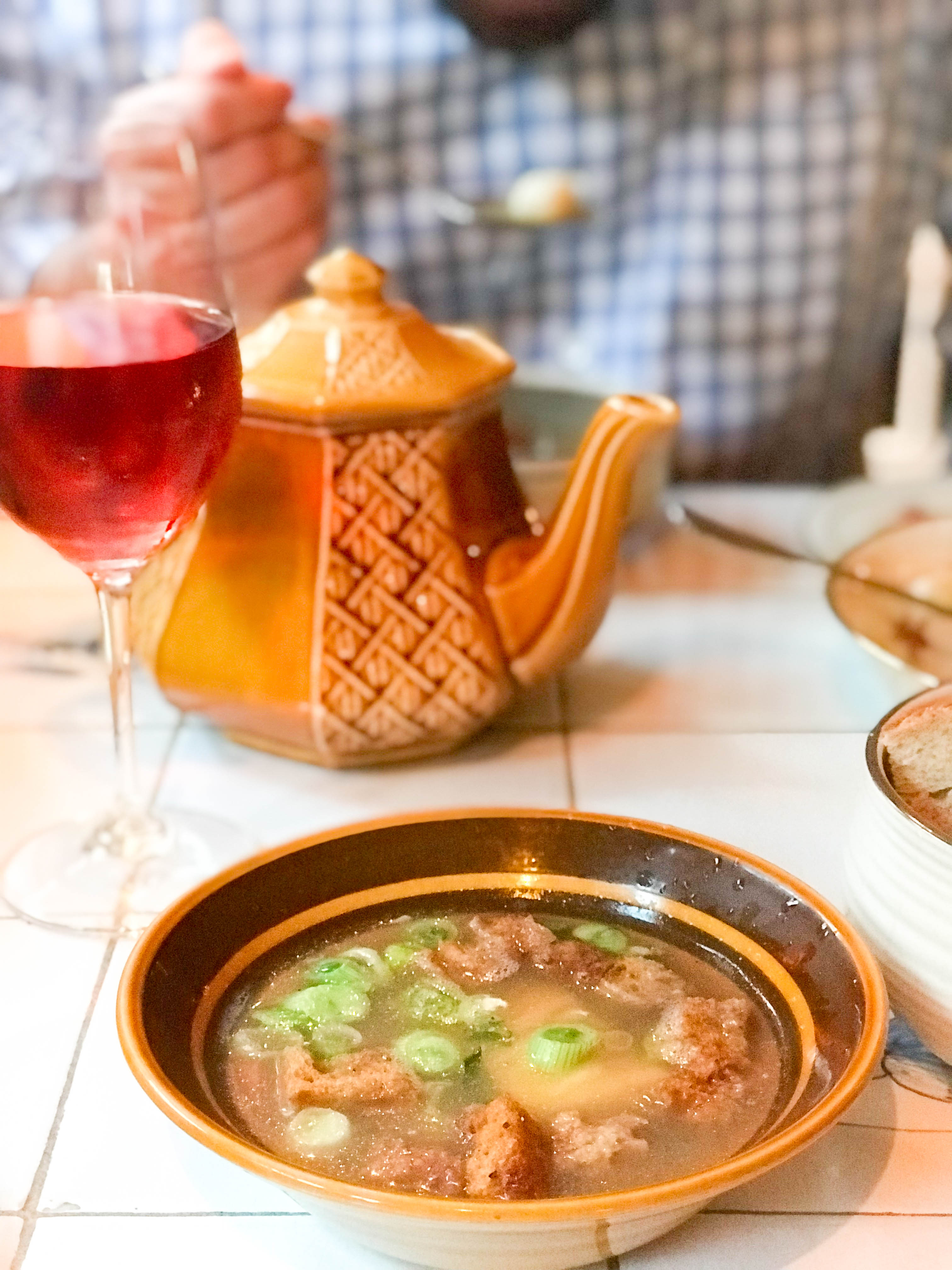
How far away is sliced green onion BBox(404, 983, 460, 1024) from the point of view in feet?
1.70

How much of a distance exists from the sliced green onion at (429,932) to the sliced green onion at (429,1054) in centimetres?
6

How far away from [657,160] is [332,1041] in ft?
5.97

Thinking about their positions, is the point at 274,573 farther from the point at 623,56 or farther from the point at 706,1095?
the point at 623,56

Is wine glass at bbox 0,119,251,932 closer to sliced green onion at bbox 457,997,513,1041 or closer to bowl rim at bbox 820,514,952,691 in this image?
sliced green onion at bbox 457,997,513,1041

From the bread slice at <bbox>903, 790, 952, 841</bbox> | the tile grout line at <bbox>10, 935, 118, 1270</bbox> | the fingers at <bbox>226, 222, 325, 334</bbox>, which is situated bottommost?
the tile grout line at <bbox>10, 935, 118, 1270</bbox>

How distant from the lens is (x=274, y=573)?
771 mm

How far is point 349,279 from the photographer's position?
A: 78 cm

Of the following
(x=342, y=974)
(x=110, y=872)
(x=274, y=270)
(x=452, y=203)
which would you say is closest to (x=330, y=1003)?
(x=342, y=974)

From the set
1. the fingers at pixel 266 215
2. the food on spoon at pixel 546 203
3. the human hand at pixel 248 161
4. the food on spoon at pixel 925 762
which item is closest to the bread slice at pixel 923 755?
the food on spoon at pixel 925 762

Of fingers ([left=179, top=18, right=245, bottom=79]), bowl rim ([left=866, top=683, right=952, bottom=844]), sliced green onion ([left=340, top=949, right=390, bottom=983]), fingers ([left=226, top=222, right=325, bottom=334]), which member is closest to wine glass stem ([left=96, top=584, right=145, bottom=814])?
sliced green onion ([left=340, top=949, right=390, bottom=983])

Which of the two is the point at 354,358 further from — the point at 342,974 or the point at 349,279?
the point at 342,974

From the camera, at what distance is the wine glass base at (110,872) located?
660mm

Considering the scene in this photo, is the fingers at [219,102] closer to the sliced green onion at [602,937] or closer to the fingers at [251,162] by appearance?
the fingers at [251,162]

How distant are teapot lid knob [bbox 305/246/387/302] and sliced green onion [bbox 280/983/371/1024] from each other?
419 mm
